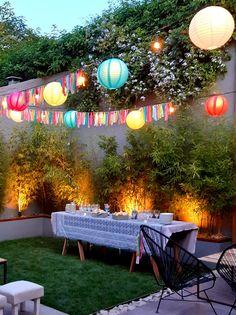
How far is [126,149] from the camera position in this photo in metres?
7.53

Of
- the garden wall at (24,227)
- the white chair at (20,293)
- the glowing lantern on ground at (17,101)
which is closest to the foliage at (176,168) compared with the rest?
the garden wall at (24,227)

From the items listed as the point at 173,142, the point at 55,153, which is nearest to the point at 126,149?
the point at 173,142

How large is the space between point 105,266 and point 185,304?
213cm

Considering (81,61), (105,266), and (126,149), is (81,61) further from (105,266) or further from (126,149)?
(105,266)

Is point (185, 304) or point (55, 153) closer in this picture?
point (185, 304)

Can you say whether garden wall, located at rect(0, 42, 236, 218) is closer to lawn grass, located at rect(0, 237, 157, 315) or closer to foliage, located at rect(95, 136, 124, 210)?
foliage, located at rect(95, 136, 124, 210)

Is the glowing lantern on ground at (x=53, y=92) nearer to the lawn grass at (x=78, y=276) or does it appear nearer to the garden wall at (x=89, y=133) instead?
the lawn grass at (x=78, y=276)

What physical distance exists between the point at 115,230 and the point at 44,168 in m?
2.96

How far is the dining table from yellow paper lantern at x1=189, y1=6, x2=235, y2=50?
2.55 metres

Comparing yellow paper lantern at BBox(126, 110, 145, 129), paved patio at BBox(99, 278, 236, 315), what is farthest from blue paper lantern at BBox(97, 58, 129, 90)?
paved patio at BBox(99, 278, 236, 315)

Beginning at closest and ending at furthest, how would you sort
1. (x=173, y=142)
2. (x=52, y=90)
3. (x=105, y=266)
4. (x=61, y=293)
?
(x=61, y=293) → (x=52, y=90) → (x=105, y=266) → (x=173, y=142)

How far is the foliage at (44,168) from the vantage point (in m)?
8.36

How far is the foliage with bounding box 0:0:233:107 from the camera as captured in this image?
7043mm

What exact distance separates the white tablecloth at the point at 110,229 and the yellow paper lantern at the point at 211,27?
255cm
